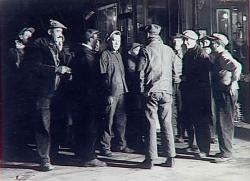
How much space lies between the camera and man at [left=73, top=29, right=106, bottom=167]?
475 cm

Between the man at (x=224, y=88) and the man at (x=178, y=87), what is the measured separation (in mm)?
415

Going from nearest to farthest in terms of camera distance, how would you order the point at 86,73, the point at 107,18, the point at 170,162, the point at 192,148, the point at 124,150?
the point at 170,162 < the point at 86,73 < the point at 107,18 < the point at 192,148 < the point at 124,150

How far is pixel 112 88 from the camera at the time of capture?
501 centimetres

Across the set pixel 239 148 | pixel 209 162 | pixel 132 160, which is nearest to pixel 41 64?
pixel 132 160

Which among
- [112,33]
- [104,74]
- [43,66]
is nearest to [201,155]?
[104,74]

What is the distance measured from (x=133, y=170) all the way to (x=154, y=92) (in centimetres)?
83

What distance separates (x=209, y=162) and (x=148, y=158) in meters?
0.71

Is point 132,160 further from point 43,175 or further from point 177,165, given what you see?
point 43,175

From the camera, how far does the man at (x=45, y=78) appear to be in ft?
14.8

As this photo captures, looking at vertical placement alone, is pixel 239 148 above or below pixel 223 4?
below

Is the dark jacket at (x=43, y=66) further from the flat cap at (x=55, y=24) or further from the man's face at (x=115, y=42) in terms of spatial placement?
the man's face at (x=115, y=42)

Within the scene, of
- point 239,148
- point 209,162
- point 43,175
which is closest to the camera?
point 43,175

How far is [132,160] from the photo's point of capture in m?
4.91

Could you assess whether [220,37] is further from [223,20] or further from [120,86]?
[120,86]
